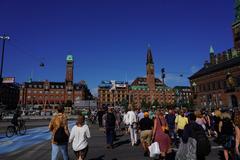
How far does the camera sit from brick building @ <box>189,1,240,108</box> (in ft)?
244

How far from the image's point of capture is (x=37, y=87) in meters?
156

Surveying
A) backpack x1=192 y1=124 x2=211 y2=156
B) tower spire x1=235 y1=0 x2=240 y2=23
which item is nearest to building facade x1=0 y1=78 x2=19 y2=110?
tower spire x1=235 y1=0 x2=240 y2=23

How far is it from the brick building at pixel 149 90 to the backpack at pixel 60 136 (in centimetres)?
15476

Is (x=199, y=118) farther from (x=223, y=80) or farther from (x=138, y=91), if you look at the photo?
(x=138, y=91)

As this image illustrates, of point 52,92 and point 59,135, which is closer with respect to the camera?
point 59,135

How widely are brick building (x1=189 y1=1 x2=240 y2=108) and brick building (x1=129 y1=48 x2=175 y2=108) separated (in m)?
64.7

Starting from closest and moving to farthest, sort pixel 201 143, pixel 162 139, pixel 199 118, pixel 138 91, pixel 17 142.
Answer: pixel 201 143 < pixel 162 139 < pixel 199 118 < pixel 17 142 < pixel 138 91

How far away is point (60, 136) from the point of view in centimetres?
738

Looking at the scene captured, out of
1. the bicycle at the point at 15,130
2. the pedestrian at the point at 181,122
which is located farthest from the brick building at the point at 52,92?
the pedestrian at the point at 181,122

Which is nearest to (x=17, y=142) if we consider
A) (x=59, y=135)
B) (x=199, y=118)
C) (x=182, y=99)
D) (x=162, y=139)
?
(x=59, y=135)

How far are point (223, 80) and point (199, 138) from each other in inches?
3175

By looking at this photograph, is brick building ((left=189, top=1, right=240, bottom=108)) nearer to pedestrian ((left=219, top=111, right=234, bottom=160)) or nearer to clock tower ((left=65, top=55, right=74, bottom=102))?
pedestrian ((left=219, top=111, right=234, bottom=160))

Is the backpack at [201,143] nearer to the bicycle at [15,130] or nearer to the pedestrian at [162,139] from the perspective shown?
the pedestrian at [162,139]

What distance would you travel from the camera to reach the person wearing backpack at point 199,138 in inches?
259
